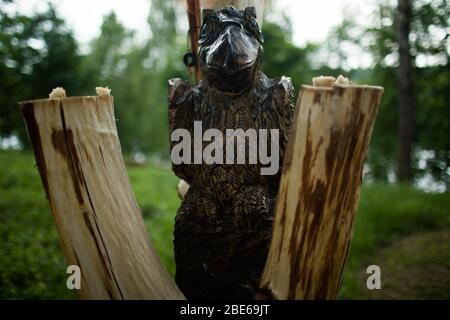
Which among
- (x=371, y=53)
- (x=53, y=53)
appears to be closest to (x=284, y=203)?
(x=371, y=53)

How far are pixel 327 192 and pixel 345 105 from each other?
1.23 ft

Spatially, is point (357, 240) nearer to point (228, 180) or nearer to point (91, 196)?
point (228, 180)

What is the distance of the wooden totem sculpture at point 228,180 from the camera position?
2066 mm

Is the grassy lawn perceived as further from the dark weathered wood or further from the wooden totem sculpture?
the wooden totem sculpture

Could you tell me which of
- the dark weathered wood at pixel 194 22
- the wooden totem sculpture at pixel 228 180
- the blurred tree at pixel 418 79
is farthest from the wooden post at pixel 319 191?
the blurred tree at pixel 418 79

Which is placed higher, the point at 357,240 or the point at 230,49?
the point at 230,49

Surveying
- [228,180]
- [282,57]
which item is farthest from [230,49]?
[282,57]

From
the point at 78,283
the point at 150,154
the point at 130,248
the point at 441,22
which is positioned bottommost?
the point at 150,154

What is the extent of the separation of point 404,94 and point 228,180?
6.66m

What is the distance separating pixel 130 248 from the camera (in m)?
1.86

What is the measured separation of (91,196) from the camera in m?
1.79

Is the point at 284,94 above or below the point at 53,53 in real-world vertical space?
below

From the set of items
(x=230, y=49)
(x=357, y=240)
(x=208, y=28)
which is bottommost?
(x=357, y=240)

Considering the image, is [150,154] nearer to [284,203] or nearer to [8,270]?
[8,270]
